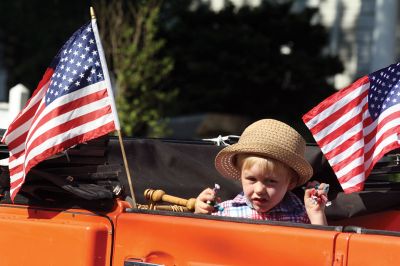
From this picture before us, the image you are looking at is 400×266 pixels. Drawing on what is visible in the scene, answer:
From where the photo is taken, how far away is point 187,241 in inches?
131

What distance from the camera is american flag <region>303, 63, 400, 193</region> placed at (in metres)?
3.79

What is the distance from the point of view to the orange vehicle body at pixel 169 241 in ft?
10.0

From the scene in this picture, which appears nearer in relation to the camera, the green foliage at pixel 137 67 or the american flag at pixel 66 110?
the american flag at pixel 66 110

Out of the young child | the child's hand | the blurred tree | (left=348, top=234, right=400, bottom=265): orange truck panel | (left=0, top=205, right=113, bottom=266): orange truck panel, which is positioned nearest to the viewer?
(left=348, top=234, right=400, bottom=265): orange truck panel

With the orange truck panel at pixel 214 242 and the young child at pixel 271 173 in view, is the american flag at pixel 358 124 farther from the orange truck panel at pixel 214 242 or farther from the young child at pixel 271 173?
the orange truck panel at pixel 214 242

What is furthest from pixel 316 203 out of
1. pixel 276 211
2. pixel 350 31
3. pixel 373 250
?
pixel 350 31

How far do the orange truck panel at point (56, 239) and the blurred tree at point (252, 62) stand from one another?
9188mm

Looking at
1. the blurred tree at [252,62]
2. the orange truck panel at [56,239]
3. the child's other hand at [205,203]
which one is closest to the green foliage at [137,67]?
the blurred tree at [252,62]

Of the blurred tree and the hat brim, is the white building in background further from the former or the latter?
the hat brim

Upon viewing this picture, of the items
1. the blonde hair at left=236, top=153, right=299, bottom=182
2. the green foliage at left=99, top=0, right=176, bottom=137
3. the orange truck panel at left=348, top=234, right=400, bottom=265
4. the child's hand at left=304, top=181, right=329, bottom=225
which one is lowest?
the orange truck panel at left=348, top=234, right=400, bottom=265

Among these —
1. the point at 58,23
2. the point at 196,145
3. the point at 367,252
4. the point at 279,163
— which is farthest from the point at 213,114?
the point at 367,252

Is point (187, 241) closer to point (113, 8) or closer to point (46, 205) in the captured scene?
point (46, 205)

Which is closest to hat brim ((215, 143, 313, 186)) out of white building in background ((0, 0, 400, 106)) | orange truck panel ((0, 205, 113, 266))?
orange truck panel ((0, 205, 113, 266))

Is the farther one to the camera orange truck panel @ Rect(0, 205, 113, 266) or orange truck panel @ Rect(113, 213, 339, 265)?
orange truck panel @ Rect(0, 205, 113, 266)
